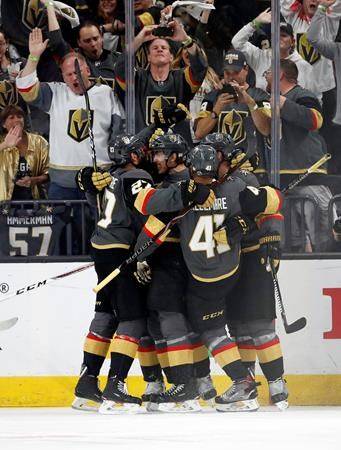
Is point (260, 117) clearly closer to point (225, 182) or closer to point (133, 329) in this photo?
point (225, 182)

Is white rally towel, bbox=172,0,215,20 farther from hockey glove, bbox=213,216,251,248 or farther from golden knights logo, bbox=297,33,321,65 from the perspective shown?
hockey glove, bbox=213,216,251,248

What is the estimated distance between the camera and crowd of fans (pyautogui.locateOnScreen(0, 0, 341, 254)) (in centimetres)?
884

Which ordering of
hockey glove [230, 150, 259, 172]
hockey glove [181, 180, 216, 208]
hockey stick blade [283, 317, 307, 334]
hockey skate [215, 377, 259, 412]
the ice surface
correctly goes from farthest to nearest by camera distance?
1. hockey stick blade [283, 317, 307, 334]
2. hockey glove [230, 150, 259, 172]
3. hockey skate [215, 377, 259, 412]
4. hockey glove [181, 180, 216, 208]
5. the ice surface

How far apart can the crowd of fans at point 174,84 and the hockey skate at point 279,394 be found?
934mm

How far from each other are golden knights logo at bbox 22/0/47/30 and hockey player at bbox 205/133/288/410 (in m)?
1.44

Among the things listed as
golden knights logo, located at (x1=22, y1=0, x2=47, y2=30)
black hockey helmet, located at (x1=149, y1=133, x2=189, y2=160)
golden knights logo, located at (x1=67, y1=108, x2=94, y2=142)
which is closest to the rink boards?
golden knights logo, located at (x1=67, y1=108, x2=94, y2=142)

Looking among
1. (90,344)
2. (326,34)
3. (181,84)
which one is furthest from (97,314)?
(326,34)

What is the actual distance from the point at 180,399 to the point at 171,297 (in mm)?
514

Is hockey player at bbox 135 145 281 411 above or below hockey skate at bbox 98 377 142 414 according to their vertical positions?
above

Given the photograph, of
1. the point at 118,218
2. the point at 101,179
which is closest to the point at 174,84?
the point at 101,179

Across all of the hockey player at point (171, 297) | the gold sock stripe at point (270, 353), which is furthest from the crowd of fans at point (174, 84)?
the gold sock stripe at point (270, 353)

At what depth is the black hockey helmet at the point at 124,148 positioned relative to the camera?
819cm

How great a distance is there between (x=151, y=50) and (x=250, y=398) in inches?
82.3

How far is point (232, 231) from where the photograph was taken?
793 centimetres
